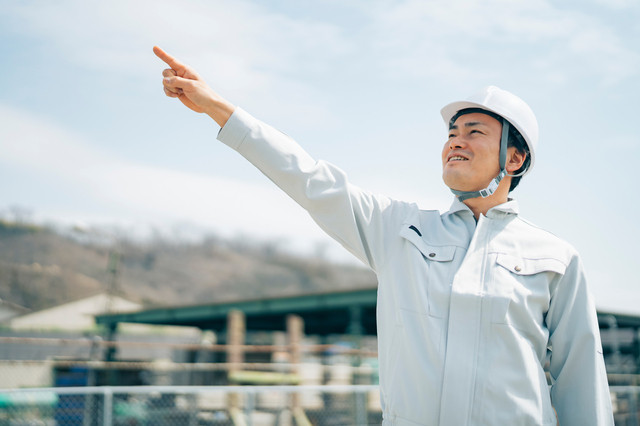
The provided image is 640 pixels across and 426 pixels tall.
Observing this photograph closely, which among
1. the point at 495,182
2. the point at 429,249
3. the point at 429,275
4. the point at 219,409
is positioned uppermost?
the point at 495,182

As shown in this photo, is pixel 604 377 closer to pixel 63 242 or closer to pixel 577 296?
pixel 577 296

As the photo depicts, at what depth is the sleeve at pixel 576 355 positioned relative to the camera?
2166 millimetres

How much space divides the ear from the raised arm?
115cm

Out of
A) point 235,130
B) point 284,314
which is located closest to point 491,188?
point 235,130

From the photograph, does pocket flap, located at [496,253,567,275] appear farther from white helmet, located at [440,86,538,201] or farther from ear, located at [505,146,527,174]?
ear, located at [505,146,527,174]

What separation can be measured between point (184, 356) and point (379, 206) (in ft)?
80.2

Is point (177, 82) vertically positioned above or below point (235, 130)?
above

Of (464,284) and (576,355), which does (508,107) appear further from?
(576,355)

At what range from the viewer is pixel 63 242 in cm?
8850

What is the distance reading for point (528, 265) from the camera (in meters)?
2.21

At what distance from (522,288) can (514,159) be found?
63 centimetres

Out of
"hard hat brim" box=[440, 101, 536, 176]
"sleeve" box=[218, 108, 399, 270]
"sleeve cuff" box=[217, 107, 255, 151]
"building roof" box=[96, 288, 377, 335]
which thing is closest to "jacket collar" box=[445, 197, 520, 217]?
"hard hat brim" box=[440, 101, 536, 176]

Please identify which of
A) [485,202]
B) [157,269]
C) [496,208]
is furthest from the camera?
[157,269]

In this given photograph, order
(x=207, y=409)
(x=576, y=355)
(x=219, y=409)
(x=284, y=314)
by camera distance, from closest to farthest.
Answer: (x=576, y=355)
(x=207, y=409)
(x=219, y=409)
(x=284, y=314)
